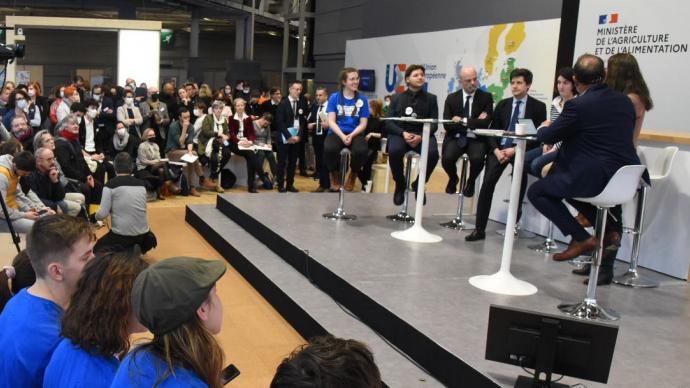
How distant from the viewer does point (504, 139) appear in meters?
5.36

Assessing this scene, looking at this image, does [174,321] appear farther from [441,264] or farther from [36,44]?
[36,44]

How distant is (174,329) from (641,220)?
151 inches

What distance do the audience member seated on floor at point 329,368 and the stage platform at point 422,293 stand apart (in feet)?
5.57

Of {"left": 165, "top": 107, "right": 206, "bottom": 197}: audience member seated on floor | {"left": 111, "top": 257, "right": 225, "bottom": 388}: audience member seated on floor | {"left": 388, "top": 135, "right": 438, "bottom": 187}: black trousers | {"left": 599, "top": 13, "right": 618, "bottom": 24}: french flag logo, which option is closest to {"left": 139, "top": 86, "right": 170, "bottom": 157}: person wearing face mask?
{"left": 165, "top": 107, "right": 206, "bottom": 197}: audience member seated on floor

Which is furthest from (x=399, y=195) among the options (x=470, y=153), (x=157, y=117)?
(x=157, y=117)

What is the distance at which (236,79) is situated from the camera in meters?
19.3

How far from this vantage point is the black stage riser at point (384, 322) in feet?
10.1

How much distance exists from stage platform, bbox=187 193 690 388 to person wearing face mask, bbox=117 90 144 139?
3914mm

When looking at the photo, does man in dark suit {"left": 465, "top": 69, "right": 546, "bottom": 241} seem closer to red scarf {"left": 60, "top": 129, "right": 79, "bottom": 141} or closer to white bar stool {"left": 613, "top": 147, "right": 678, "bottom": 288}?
white bar stool {"left": 613, "top": 147, "right": 678, "bottom": 288}

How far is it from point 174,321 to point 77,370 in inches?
20.5

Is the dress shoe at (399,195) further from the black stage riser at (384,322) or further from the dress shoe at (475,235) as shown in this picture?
the black stage riser at (384,322)

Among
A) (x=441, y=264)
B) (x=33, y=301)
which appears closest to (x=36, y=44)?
(x=441, y=264)

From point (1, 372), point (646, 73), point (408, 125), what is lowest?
point (1, 372)

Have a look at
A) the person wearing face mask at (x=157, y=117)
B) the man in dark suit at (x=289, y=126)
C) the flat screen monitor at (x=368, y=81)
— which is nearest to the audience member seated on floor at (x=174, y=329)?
the man in dark suit at (x=289, y=126)
